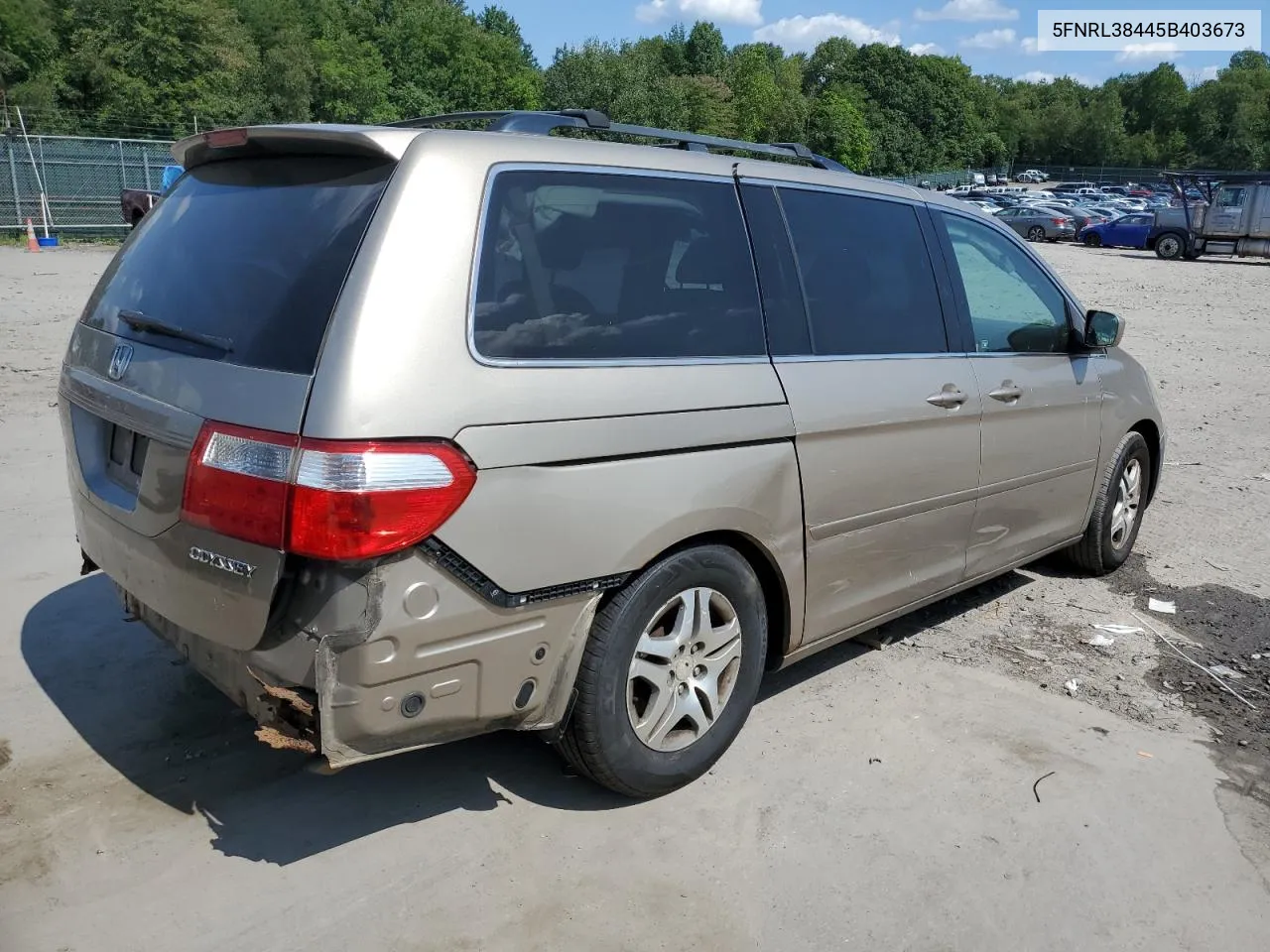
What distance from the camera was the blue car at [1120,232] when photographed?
36562 mm

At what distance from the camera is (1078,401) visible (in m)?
4.91

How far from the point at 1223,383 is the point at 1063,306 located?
8.08 metres

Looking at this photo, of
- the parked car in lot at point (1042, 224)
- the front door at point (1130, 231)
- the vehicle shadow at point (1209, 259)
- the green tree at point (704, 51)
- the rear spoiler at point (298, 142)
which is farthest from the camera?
the green tree at point (704, 51)

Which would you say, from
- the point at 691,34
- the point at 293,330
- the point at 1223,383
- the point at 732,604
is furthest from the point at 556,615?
the point at 691,34

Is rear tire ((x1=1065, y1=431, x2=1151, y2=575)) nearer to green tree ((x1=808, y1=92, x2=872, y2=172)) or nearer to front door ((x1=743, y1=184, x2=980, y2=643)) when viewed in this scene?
front door ((x1=743, y1=184, x2=980, y2=643))

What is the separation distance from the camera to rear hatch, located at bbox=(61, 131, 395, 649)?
8.42ft

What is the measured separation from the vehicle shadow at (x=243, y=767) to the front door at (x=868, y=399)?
0.71m

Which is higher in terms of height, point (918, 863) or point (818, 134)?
point (818, 134)

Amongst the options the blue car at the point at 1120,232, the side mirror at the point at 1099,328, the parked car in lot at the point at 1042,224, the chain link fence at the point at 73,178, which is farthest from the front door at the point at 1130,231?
the side mirror at the point at 1099,328

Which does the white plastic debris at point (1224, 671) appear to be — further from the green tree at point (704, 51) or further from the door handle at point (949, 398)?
the green tree at point (704, 51)

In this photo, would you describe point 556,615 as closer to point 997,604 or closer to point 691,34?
point 997,604

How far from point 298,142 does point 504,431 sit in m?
1.04

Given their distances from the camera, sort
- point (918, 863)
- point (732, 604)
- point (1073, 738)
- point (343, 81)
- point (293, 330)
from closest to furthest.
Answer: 1. point (293, 330)
2. point (918, 863)
3. point (732, 604)
4. point (1073, 738)
5. point (343, 81)

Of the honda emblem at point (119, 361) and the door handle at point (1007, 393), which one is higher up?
the honda emblem at point (119, 361)
